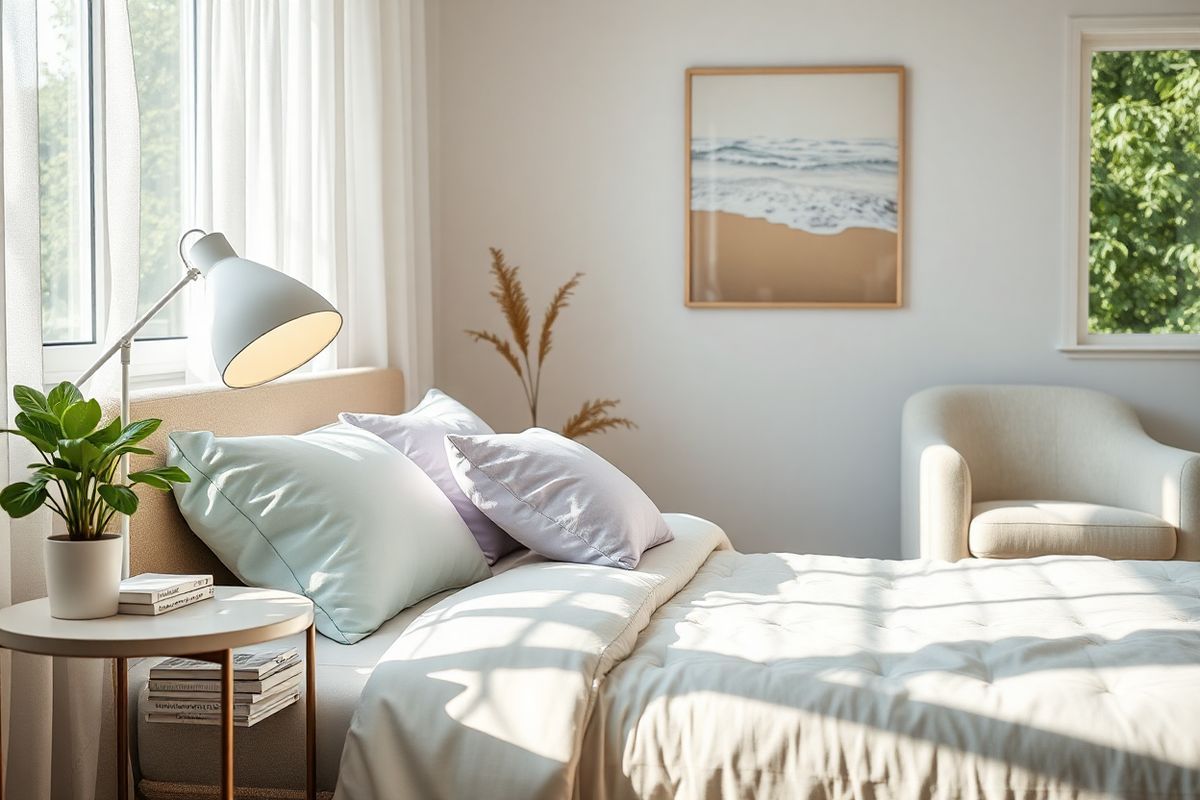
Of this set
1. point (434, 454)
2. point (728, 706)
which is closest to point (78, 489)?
point (728, 706)

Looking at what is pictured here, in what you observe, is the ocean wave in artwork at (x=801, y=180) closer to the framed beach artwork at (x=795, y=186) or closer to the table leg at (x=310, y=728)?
the framed beach artwork at (x=795, y=186)

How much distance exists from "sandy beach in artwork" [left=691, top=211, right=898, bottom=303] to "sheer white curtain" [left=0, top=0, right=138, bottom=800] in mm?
2997

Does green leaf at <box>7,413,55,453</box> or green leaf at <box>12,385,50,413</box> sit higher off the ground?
green leaf at <box>12,385,50,413</box>

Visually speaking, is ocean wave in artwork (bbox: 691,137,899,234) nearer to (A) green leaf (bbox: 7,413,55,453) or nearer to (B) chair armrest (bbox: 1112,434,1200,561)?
(B) chair armrest (bbox: 1112,434,1200,561)

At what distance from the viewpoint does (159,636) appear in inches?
62.6

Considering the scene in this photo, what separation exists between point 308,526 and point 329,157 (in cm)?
160

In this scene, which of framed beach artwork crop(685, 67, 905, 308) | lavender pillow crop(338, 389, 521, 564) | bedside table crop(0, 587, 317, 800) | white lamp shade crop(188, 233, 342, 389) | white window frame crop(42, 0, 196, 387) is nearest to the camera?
bedside table crop(0, 587, 317, 800)

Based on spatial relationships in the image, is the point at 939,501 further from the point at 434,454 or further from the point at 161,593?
the point at 161,593

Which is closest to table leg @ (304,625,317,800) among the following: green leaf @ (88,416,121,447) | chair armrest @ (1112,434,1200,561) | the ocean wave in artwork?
green leaf @ (88,416,121,447)

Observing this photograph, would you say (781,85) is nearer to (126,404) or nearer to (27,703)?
(126,404)

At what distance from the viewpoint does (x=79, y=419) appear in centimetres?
171

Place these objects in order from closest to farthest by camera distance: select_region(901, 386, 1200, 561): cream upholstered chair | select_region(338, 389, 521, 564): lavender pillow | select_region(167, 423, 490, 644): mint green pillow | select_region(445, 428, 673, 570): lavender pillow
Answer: select_region(167, 423, 490, 644): mint green pillow, select_region(445, 428, 673, 570): lavender pillow, select_region(338, 389, 521, 564): lavender pillow, select_region(901, 386, 1200, 561): cream upholstered chair

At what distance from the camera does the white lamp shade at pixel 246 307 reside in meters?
1.82

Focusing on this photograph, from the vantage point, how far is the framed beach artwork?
4.55 meters
